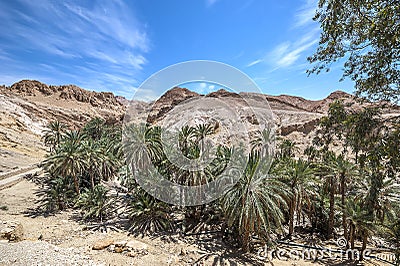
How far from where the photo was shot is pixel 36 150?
48438mm

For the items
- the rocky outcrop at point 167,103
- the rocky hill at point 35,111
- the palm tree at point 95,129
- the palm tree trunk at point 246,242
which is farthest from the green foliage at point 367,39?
the rocky outcrop at point 167,103

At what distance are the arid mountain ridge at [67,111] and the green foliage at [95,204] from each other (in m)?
9.15

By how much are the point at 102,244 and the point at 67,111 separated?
3492 inches

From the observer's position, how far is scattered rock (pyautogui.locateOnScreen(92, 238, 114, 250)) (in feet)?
47.4

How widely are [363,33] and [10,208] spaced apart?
2766cm

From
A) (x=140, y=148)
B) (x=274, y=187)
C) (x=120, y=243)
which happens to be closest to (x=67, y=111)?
(x=140, y=148)

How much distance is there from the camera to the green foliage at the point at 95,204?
65.3ft

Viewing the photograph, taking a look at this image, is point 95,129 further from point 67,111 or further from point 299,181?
point 299,181

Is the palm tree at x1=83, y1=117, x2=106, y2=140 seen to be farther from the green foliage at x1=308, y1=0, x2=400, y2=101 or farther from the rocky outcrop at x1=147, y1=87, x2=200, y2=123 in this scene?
the green foliage at x1=308, y1=0, x2=400, y2=101

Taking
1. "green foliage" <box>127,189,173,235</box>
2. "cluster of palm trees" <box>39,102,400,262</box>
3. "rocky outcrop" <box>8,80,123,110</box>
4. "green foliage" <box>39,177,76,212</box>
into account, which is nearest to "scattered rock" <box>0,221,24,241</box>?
"cluster of palm trees" <box>39,102,400,262</box>

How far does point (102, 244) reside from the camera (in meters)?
14.8

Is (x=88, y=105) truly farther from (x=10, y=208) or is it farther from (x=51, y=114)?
(x=10, y=208)

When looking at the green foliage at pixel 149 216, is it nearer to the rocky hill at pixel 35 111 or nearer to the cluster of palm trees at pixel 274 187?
the cluster of palm trees at pixel 274 187

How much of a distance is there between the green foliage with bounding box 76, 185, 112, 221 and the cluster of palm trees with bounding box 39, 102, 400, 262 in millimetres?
112
